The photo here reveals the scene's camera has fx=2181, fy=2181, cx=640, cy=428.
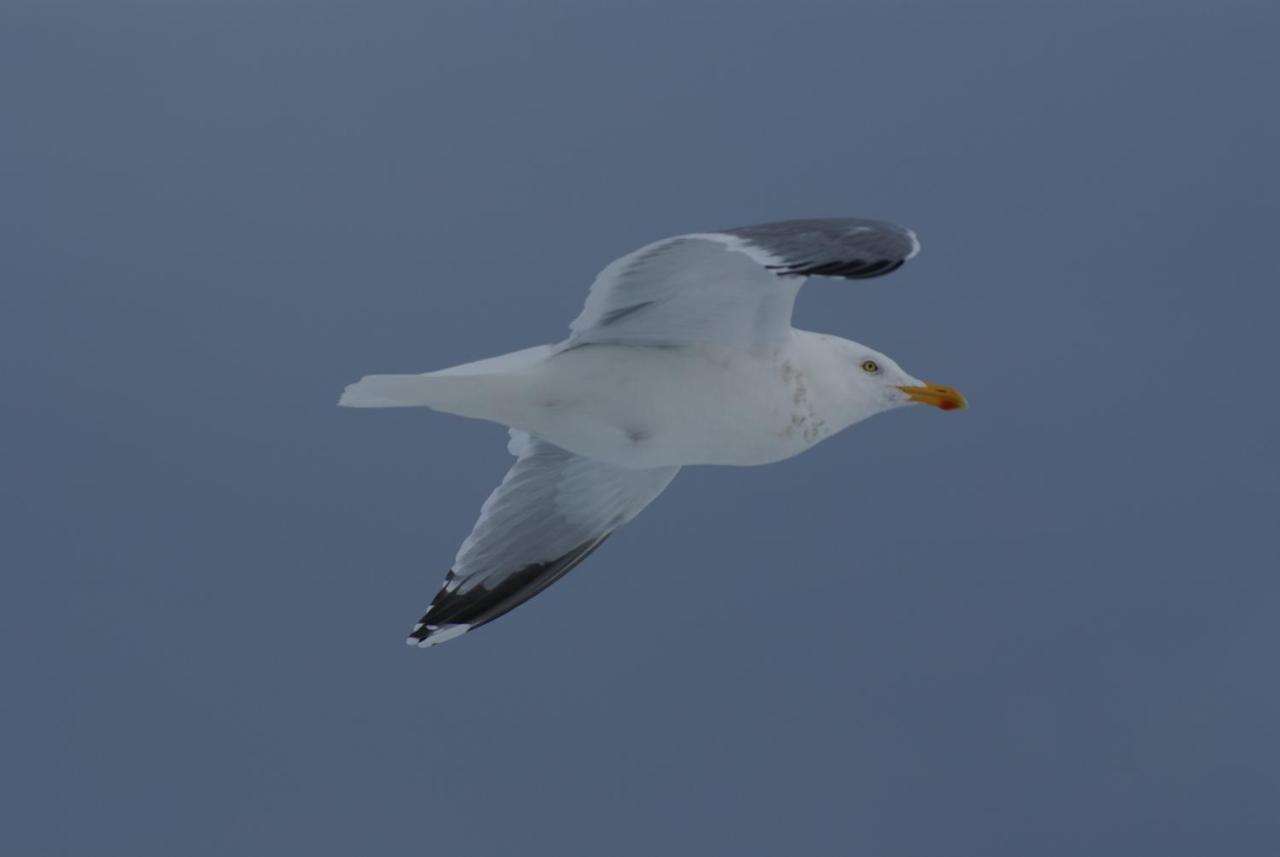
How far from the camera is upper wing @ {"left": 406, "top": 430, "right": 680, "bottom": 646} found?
591 centimetres

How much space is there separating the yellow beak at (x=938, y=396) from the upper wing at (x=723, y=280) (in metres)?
0.55

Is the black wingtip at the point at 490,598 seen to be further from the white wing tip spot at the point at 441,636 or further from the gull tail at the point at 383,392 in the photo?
the gull tail at the point at 383,392

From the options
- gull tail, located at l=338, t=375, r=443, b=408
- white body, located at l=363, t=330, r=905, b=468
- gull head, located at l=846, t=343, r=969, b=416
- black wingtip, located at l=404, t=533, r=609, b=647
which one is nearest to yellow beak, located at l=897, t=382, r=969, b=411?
gull head, located at l=846, t=343, r=969, b=416

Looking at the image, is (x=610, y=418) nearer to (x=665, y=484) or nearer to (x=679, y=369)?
(x=679, y=369)

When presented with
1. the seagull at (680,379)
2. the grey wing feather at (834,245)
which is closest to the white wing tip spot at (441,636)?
the seagull at (680,379)

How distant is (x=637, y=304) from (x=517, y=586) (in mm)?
1176

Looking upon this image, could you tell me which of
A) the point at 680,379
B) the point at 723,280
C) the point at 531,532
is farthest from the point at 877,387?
the point at 531,532

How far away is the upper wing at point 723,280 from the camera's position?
173 inches

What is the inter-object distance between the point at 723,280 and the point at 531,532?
4.16ft

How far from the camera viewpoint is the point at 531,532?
233 inches

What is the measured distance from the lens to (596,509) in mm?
5918

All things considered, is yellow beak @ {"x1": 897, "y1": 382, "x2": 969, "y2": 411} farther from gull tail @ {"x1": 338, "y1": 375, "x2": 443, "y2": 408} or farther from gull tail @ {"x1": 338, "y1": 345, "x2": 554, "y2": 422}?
gull tail @ {"x1": 338, "y1": 375, "x2": 443, "y2": 408}

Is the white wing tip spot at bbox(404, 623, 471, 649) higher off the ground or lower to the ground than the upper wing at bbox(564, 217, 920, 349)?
lower

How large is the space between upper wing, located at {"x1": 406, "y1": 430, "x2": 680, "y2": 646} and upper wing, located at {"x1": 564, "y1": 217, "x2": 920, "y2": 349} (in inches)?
31.3
